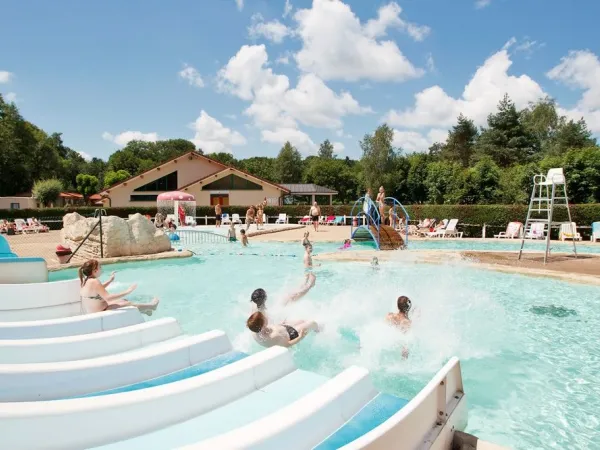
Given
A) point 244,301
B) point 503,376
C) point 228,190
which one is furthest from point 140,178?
point 503,376

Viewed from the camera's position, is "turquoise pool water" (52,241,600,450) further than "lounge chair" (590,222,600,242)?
No

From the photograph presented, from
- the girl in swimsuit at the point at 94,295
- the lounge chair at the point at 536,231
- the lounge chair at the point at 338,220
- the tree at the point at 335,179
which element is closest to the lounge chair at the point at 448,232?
the lounge chair at the point at 536,231

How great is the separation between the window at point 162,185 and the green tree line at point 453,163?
10.9m

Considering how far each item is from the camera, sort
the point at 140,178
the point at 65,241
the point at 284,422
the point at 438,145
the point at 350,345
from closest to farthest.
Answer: the point at 284,422 → the point at 350,345 → the point at 65,241 → the point at 140,178 → the point at 438,145

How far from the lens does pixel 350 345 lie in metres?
6.01

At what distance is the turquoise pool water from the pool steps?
2.27 metres

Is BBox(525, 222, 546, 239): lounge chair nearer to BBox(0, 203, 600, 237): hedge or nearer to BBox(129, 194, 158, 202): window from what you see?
BBox(0, 203, 600, 237): hedge

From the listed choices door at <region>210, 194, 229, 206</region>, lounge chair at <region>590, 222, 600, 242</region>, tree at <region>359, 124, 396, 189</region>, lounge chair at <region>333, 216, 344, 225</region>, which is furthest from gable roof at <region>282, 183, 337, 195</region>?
lounge chair at <region>590, 222, 600, 242</region>

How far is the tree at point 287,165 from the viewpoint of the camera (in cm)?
6494

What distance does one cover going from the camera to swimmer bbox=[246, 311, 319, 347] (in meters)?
4.45

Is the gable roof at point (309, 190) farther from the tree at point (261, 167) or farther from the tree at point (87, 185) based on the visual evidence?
the tree at point (87, 185)

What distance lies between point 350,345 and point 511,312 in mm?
3676

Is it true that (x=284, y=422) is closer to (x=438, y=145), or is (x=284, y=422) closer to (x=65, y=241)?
(x=65, y=241)

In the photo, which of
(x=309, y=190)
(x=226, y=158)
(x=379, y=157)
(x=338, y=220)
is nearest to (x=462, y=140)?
(x=379, y=157)
